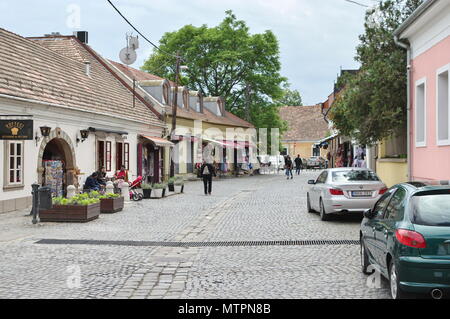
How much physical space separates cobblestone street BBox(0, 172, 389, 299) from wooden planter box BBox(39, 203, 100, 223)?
1.29 feet

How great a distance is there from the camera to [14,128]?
1516 cm

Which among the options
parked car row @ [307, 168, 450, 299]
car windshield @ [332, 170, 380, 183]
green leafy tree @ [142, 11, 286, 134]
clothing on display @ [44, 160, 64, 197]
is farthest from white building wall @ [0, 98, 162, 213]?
green leafy tree @ [142, 11, 286, 134]

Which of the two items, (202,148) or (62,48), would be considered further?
(202,148)

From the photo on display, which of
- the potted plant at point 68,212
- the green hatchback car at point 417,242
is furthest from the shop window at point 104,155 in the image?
the green hatchback car at point 417,242

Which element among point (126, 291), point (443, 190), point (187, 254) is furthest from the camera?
point (187, 254)

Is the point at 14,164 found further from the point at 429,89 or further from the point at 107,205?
the point at 429,89

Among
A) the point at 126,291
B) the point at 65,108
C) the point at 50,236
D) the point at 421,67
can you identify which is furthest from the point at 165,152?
the point at 126,291

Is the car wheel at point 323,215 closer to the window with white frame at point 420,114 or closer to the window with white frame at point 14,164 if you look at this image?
the window with white frame at point 420,114

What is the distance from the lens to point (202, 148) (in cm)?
4394

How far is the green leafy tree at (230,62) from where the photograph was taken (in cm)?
4959

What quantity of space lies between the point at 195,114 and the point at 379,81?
24737mm
